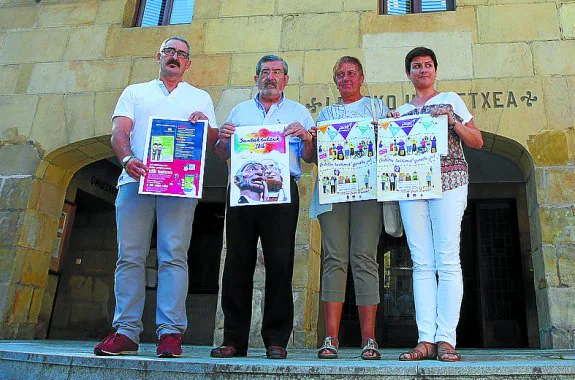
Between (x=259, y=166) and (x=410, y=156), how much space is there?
1.02 meters

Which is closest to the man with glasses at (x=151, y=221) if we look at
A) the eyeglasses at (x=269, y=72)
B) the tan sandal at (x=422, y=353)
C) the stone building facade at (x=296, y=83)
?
the eyeglasses at (x=269, y=72)

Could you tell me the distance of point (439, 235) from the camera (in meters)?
3.12

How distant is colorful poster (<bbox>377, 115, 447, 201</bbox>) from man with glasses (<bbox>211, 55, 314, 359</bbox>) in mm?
546

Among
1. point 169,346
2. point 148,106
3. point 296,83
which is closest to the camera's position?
point 169,346

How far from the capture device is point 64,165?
6.59 m

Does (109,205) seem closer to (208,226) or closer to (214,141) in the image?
(208,226)

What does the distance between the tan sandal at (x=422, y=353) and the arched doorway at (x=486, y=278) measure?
5541 millimetres

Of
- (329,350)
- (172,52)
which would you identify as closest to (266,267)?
(329,350)

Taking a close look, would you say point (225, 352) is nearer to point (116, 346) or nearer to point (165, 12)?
point (116, 346)

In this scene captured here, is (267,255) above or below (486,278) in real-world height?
below

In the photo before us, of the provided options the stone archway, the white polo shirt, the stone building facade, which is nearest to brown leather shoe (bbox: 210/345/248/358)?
the white polo shirt

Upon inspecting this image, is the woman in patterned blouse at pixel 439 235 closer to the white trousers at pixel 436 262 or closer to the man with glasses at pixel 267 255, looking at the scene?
the white trousers at pixel 436 262

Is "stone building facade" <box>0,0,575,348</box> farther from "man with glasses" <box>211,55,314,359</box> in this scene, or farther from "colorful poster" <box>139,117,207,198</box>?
"colorful poster" <box>139,117,207,198</box>

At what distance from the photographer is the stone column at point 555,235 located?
16.1 feet
